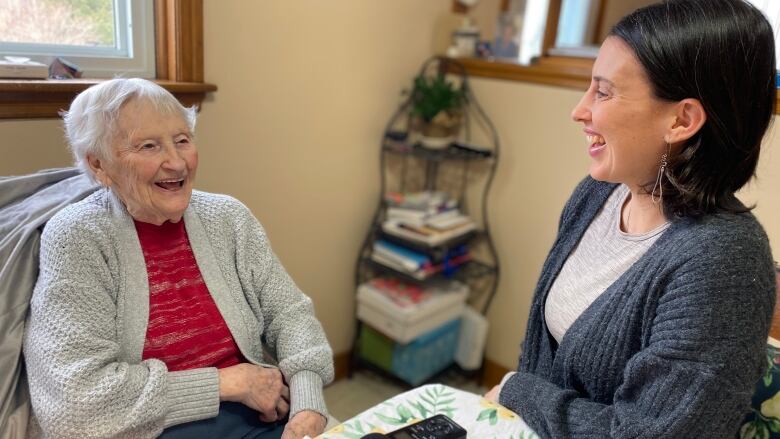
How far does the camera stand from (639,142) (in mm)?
1068

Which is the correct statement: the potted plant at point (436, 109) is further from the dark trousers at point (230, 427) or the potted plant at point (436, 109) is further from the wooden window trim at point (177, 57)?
the dark trousers at point (230, 427)

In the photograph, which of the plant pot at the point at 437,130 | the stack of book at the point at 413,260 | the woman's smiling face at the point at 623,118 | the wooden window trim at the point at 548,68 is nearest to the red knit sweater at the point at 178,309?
the woman's smiling face at the point at 623,118

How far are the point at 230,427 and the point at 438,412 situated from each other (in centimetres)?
47

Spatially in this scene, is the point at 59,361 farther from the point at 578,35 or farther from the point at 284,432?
the point at 578,35

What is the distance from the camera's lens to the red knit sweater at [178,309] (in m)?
1.21

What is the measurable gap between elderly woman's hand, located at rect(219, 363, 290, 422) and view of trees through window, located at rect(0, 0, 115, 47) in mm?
1011

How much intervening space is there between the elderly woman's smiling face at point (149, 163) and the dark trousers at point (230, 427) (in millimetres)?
422

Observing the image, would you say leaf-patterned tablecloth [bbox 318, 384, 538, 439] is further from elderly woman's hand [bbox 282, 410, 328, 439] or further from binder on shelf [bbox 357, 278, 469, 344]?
binder on shelf [bbox 357, 278, 469, 344]

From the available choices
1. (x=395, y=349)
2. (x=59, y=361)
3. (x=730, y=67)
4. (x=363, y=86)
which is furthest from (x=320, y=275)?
(x=730, y=67)

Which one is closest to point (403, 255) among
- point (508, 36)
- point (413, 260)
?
point (413, 260)

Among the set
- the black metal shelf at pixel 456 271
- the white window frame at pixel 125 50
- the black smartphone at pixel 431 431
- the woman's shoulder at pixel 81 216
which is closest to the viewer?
the black smartphone at pixel 431 431

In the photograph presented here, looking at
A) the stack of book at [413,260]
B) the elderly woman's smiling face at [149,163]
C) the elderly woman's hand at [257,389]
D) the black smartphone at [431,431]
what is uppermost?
the elderly woman's smiling face at [149,163]

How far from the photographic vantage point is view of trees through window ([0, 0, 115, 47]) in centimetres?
149

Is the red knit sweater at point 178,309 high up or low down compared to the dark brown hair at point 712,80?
down
